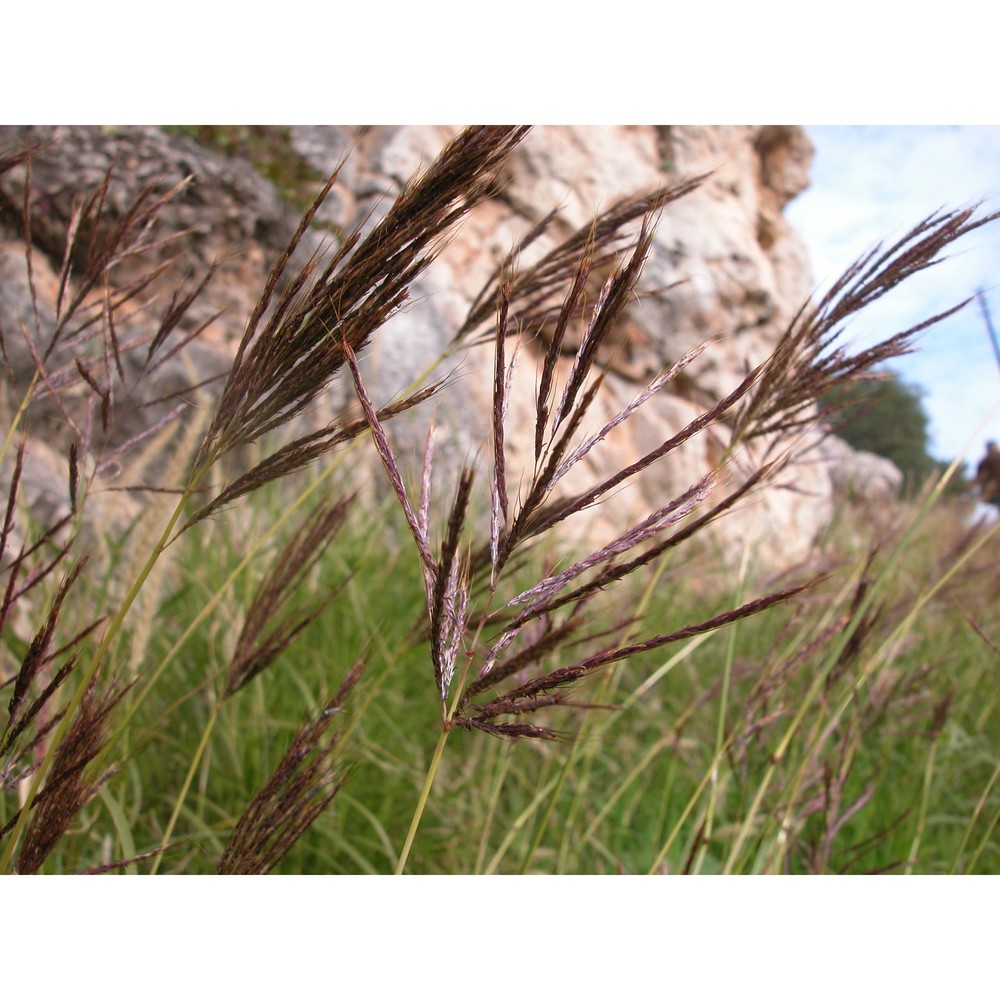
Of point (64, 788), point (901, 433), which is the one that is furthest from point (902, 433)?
point (64, 788)

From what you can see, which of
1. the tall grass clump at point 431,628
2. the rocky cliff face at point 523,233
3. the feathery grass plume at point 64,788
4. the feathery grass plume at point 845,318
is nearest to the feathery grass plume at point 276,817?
the tall grass clump at point 431,628

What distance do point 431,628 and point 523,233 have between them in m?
3.02

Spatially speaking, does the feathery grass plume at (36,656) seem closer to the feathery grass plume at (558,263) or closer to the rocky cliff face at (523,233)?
the feathery grass plume at (558,263)

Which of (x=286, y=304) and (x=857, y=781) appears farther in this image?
(x=857, y=781)

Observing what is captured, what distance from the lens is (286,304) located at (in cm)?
48

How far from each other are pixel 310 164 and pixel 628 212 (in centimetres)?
286

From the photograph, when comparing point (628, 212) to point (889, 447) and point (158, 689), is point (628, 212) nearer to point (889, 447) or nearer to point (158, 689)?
point (158, 689)

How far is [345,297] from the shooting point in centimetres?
48

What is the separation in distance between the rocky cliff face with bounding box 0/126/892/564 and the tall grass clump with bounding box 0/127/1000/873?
45 cm

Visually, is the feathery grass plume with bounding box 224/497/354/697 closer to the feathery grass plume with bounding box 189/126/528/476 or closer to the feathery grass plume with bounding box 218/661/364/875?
the feathery grass plume with bounding box 218/661/364/875

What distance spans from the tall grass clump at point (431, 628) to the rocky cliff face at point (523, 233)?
0.45 meters

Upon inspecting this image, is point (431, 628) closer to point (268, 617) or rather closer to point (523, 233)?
point (268, 617)
